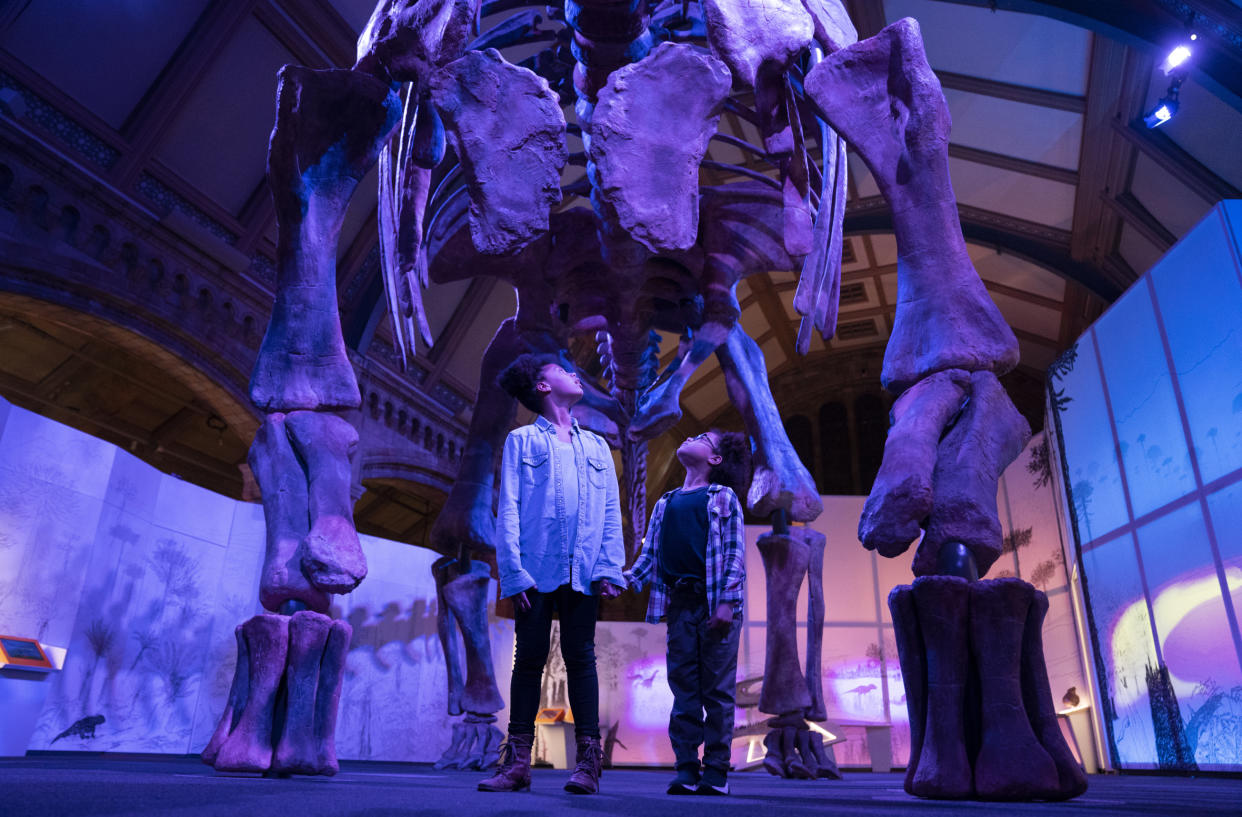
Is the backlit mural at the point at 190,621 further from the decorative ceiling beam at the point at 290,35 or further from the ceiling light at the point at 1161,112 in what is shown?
the decorative ceiling beam at the point at 290,35

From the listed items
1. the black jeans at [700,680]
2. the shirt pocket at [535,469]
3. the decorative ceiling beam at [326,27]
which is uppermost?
the decorative ceiling beam at [326,27]

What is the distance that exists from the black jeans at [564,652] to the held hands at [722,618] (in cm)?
36

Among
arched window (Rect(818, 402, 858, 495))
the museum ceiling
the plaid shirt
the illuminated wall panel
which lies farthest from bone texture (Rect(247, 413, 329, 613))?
arched window (Rect(818, 402, 858, 495))

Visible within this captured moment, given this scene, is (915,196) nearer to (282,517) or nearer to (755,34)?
(755,34)

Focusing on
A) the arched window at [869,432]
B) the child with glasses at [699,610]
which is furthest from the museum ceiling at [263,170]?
the arched window at [869,432]

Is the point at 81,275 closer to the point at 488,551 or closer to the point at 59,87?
the point at 59,87

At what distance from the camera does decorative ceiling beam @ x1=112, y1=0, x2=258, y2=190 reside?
310 inches

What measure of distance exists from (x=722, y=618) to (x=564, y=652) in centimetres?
48

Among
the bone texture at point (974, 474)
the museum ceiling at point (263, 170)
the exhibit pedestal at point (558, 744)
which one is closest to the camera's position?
the bone texture at point (974, 474)

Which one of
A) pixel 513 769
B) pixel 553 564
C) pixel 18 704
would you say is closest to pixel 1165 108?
pixel 553 564

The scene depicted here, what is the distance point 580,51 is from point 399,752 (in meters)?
7.09

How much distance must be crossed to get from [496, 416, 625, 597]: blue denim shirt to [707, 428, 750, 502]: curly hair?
0.47m

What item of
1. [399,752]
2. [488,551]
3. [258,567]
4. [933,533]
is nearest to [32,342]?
[258,567]

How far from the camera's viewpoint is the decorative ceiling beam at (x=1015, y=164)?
1017cm
